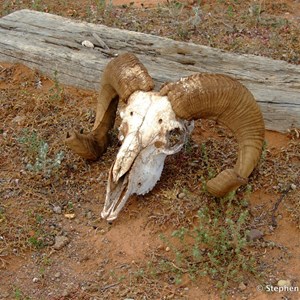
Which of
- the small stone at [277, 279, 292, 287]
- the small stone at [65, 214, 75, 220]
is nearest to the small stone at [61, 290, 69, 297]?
the small stone at [65, 214, 75, 220]

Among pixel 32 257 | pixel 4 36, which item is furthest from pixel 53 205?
pixel 4 36

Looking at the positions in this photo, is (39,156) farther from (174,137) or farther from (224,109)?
(224,109)

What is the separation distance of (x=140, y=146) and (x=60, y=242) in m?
1.12

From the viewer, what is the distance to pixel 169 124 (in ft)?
20.4

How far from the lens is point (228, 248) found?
5.82m

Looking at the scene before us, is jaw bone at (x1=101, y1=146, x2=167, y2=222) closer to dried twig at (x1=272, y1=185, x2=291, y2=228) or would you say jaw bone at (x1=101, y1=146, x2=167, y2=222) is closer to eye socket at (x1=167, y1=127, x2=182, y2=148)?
eye socket at (x1=167, y1=127, x2=182, y2=148)

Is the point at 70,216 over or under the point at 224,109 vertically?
under

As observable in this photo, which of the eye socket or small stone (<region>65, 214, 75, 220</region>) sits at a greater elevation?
the eye socket

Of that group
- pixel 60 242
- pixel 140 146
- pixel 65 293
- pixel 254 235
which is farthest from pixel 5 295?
pixel 254 235

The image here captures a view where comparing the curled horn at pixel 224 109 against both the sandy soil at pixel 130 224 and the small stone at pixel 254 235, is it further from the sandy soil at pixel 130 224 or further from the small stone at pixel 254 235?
the small stone at pixel 254 235

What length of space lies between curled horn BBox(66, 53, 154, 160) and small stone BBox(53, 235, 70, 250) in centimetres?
94

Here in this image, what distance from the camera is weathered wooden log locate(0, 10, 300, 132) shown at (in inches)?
295

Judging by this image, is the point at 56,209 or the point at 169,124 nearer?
the point at 169,124

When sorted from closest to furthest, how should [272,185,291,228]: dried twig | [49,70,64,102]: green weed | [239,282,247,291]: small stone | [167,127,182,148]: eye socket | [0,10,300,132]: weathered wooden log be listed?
[239,282,247,291]: small stone → [272,185,291,228]: dried twig → [167,127,182,148]: eye socket → [0,10,300,132]: weathered wooden log → [49,70,64,102]: green weed
